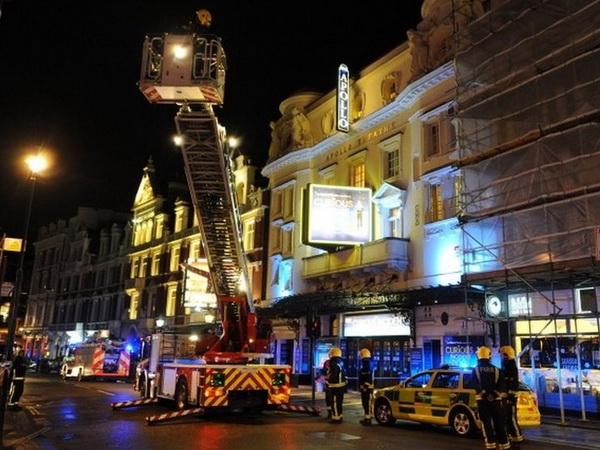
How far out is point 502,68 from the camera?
18844 millimetres

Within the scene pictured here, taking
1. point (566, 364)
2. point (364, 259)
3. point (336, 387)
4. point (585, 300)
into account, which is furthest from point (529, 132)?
point (364, 259)

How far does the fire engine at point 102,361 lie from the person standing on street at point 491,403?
89.1ft

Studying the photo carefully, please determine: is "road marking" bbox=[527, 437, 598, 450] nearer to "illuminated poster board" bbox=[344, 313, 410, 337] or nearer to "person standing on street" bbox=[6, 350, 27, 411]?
"illuminated poster board" bbox=[344, 313, 410, 337]

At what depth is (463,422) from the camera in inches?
488

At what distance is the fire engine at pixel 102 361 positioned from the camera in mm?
33438

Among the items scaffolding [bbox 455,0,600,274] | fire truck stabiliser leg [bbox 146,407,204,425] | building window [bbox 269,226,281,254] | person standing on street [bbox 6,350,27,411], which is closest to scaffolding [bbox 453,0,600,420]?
scaffolding [bbox 455,0,600,274]

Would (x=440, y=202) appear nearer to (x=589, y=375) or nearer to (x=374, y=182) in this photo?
(x=374, y=182)

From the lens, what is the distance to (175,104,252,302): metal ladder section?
13.6 metres

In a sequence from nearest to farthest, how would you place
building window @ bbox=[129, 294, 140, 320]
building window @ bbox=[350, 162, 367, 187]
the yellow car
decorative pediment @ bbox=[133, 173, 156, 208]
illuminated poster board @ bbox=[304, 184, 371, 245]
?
the yellow car
illuminated poster board @ bbox=[304, 184, 371, 245]
building window @ bbox=[350, 162, 367, 187]
building window @ bbox=[129, 294, 140, 320]
decorative pediment @ bbox=[133, 173, 156, 208]

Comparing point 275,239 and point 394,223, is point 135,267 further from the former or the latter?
point 394,223

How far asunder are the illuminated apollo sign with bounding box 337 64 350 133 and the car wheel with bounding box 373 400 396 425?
15445 millimetres

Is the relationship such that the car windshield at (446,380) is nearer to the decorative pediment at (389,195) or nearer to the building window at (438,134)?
the building window at (438,134)

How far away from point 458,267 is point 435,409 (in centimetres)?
914

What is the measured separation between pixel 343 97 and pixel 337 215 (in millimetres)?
5746
